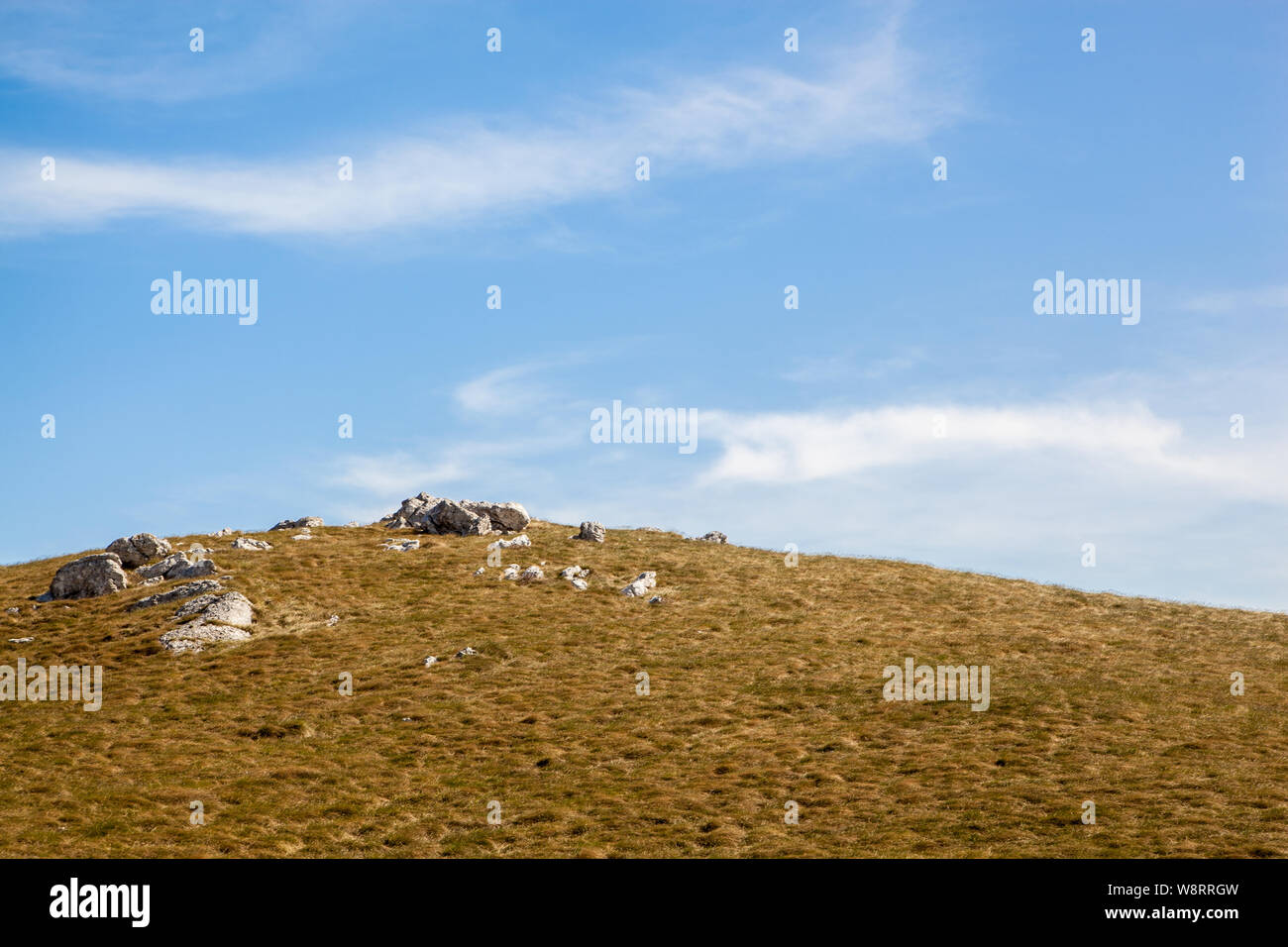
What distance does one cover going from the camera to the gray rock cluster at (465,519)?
71000mm

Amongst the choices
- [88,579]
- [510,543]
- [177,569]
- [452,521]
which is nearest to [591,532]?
[510,543]

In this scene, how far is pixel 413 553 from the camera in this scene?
212 feet

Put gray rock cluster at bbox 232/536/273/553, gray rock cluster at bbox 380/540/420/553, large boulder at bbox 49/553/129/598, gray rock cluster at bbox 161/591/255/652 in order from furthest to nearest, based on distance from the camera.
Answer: gray rock cluster at bbox 380/540/420/553 < gray rock cluster at bbox 232/536/273/553 < large boulder at bbox 49/553/129/598 < gray rock cluster at bbox 161/591/255/652

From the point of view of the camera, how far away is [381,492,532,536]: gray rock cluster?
7100 cm

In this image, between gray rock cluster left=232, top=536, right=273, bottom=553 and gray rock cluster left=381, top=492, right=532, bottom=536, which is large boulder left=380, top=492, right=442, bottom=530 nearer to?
gray rock cluster left=381, top=492, right=532, bottom=536

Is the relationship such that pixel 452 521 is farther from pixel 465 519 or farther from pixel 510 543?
pixel 510 543

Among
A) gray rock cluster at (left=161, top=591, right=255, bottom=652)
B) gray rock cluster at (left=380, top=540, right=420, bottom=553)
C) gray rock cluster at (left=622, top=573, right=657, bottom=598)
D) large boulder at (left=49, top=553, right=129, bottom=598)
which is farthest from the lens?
gray rock cluster at (left=380, top=540, right=420, bottom=553)

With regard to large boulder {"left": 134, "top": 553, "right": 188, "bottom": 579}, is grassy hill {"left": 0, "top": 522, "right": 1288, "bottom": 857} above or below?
below

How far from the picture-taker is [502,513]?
72125 millimetres

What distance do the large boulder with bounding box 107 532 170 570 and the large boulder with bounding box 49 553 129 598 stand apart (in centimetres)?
278

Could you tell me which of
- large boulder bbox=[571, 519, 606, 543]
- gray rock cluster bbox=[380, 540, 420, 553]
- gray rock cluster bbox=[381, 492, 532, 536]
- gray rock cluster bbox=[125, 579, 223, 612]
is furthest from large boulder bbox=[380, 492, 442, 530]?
gray rock cluster bbox=[125, 579, 223, 612]
